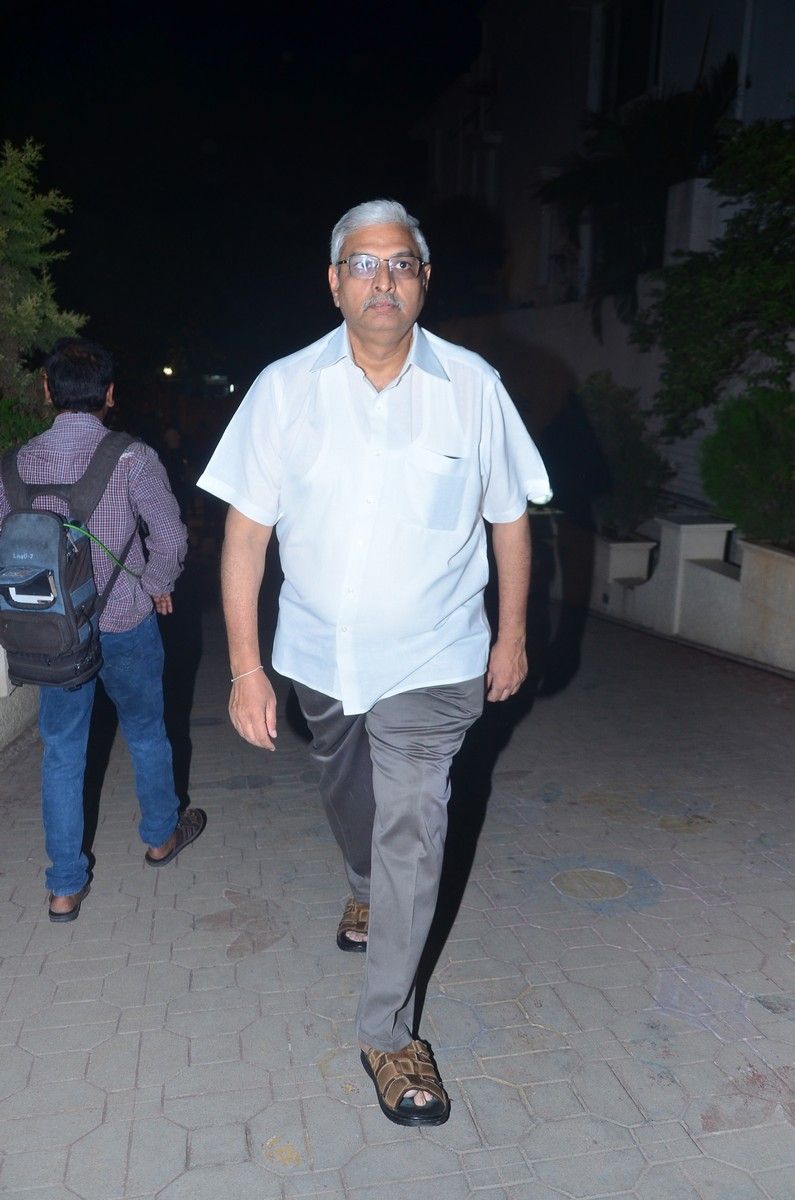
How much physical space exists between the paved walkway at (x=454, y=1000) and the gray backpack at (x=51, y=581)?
3.32ft

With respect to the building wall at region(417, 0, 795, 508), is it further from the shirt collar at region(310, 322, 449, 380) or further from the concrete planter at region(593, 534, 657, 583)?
the shirt collar at region(310, 322, 449, 380)

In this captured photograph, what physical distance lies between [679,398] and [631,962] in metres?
7.09

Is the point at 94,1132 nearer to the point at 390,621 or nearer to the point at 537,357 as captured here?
the point at 390,621

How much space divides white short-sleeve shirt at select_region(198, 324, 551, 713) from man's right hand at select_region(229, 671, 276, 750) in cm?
14

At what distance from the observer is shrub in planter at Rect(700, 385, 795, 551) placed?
785 centimetres

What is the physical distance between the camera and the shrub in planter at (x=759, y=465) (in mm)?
7852

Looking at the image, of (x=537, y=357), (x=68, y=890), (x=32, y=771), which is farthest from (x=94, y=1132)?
(x=537, y=357)

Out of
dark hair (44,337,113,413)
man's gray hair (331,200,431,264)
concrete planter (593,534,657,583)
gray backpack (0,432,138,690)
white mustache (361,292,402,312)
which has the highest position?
man's gray hair (331,200,431,264)

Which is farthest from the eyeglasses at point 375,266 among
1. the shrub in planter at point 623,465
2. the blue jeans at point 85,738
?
the shrub in planter at point 623,465

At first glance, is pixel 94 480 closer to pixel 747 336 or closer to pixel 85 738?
pixel 85 738

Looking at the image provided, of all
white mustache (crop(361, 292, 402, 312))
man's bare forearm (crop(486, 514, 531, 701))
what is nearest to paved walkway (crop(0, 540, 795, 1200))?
man's bare forearm (crop(486, 514, 531, 701))

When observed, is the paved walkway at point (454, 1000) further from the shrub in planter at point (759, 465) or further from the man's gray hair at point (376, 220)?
the shrub in planter at point (759, 465)

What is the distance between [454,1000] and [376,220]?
7.86 feet

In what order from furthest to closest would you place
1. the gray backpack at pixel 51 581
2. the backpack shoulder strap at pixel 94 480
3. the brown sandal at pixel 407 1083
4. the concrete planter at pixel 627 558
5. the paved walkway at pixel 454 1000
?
the concrete planter at pixel 627 558 < the backpack shoulder strap at pixel 94 480 < the gray backpack at pixel 51 581 < the brown sandal at pixel 407 1083 < the paved walkway at pixel 454 1000
